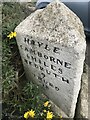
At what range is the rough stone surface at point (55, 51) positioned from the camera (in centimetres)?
311

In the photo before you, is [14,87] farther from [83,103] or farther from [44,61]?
[83,103]

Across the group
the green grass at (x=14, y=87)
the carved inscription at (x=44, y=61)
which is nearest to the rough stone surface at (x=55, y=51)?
the carved inscription at (x=44, y=61)

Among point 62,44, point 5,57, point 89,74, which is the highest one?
point 62,44

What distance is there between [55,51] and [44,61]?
0.88ft

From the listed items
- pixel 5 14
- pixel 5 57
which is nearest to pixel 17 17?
pixel 5 14

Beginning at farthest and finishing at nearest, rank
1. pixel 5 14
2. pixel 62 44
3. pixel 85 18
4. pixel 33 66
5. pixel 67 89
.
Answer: pixel 85 18 < pixel 5 14 < pixel 33 66 < pixel 67 89 < pixel 62 44

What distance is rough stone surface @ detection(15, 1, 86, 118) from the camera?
311 centimetres

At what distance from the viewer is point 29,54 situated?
3568mm

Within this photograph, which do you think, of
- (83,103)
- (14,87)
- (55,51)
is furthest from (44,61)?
(83,103)

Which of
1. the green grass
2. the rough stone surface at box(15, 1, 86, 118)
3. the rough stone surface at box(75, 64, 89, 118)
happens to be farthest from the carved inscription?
the rough stone surface at box(75, 64, 89, 118)

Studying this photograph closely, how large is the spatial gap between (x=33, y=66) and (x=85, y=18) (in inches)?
85.8

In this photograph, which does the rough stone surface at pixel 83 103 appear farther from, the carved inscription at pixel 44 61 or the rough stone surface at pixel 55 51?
the carved inscription at pixel 44 61

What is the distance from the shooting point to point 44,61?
3.43 meters

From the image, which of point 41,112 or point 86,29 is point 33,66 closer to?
point 41,112
